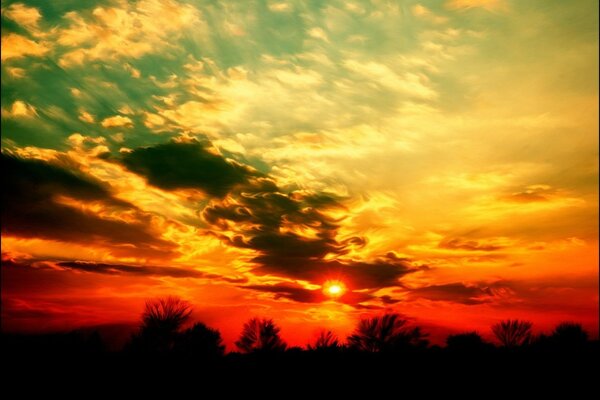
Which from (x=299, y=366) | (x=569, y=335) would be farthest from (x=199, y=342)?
(x=569, y=335)

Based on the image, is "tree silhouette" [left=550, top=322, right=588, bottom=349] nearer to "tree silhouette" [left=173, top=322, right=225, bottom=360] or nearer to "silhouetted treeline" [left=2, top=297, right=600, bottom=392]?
"silhouetted treeline" [left=2, top=297, right=600, bottom=392]

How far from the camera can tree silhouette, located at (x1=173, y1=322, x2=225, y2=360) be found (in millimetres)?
15177

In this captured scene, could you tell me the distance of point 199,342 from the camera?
16.9m

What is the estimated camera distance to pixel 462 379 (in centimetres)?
995

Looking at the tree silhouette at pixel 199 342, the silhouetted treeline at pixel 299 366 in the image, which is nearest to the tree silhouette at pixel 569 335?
the silhouetted treeline at pixel 299 366

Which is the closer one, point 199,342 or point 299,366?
point 299,366

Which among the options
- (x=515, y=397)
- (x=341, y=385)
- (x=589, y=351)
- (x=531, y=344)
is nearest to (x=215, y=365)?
(x=341, y=385)

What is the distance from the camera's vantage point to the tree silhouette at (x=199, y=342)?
15.2m

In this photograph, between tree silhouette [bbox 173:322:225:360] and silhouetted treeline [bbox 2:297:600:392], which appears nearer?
silhouetted treeline [bbox 2:297:600:392]

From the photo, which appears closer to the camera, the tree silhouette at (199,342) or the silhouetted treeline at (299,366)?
the silhouetted treeline at (299,366)

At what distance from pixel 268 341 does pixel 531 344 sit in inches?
442

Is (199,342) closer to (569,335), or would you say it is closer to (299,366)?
(299,366)

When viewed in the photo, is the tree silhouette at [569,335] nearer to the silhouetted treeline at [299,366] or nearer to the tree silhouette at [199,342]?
the silhouetted treeline at [299,366]

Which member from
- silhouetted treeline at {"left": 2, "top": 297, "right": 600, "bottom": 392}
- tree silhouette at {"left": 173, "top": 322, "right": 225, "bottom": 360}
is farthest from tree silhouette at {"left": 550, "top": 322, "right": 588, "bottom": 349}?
tree silhouette at {"left": 173, "top": 322, "right": 225, "bottom": 360}
